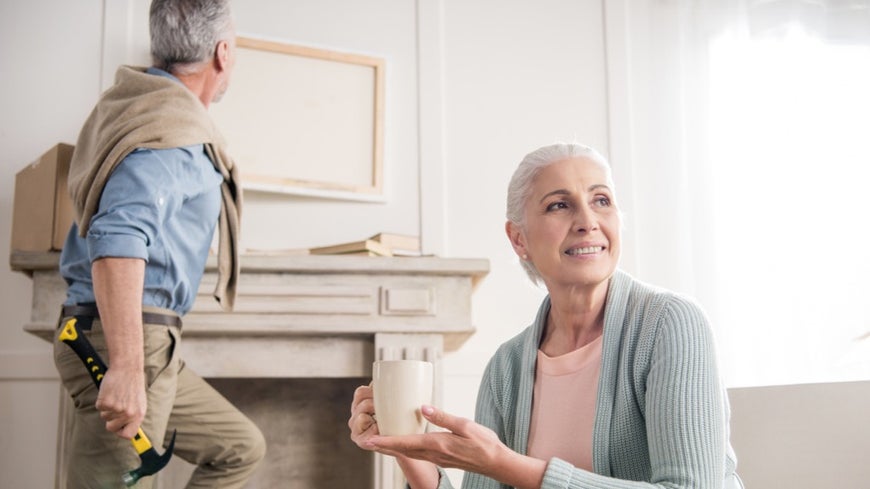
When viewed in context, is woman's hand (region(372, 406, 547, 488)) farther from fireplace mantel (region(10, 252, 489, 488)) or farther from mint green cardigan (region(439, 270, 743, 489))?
fireplace mantel (region(10, 252, 489, 488))

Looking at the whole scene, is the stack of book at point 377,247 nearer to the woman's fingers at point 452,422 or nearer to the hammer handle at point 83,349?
the hammer handle at point 83,349

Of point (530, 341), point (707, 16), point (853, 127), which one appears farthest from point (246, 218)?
point (853, 127)

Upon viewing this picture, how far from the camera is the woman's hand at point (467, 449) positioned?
121 centimetres

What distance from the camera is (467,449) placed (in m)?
1.21

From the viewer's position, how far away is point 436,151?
11.3ft

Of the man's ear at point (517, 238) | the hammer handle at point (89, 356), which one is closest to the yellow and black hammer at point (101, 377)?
the hammer handle at point (89, 356)

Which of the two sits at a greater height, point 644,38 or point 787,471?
point 644,38

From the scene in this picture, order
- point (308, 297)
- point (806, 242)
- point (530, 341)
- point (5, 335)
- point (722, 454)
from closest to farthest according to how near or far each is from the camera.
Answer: point (722, 454), point (530, 341), point (308, 297), point (5, 335), point (806, 242)

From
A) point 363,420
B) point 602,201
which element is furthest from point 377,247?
point 363,420

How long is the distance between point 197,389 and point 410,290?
75 centimetres

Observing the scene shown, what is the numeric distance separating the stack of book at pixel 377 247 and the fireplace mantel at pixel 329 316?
46mm

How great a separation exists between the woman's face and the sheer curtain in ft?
6.56

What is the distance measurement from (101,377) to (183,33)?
0.91 meters

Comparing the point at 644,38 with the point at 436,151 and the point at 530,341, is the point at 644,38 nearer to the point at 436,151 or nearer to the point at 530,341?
the point at 436,151
